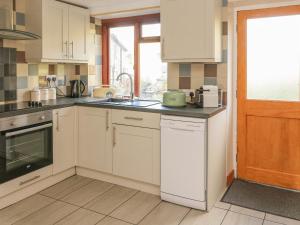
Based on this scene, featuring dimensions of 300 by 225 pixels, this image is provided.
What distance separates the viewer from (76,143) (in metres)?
3.50

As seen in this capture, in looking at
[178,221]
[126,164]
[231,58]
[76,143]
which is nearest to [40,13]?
[76,143]

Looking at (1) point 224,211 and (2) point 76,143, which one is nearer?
(1) point 224,211

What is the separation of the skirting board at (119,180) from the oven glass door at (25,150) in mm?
509

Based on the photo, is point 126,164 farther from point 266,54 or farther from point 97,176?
point 266,54

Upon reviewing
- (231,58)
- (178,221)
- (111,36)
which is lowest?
(178,221)

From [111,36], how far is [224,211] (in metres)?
2.84

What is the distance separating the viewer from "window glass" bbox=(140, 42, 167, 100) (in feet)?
12.6

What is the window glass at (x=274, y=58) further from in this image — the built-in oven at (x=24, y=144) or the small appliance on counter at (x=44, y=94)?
the small appliance on counter at (x=44, y=94)

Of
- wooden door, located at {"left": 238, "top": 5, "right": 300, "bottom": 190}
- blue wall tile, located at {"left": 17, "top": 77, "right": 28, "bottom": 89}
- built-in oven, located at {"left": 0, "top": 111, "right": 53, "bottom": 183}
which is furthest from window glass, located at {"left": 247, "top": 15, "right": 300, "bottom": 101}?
blue wall tile, located at {"left": 17, "top": 77, "right": 28, "bottom": 89}

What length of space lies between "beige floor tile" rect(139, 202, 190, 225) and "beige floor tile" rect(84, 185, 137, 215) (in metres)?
0.37

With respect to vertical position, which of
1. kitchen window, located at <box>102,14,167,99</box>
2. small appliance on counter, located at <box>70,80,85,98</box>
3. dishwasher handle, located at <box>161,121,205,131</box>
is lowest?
dishwasher handle, located at <box>161,121,205,131</box>

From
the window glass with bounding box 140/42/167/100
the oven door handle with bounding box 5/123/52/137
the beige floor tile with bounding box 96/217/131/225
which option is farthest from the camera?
the window glass with bounding box 140/42/167/100

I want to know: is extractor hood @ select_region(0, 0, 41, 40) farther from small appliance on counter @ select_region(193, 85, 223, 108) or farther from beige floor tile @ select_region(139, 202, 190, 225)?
beige floor tile @ select_region(139, 202, 190, 225)

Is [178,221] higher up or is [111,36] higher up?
[111,36]
